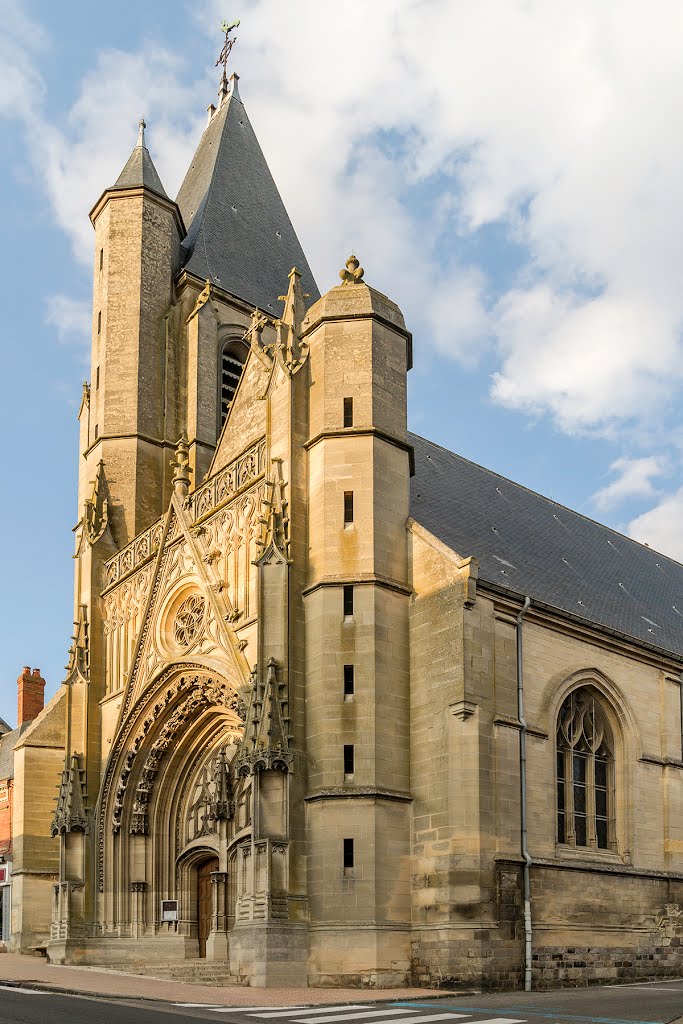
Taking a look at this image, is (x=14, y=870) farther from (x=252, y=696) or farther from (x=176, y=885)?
(x=252, y=696)

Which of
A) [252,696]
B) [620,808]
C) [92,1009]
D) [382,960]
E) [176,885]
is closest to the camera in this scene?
[92,1009]

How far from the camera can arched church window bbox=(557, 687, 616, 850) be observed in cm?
2269

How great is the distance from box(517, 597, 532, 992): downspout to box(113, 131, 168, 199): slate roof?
1852 centimetres

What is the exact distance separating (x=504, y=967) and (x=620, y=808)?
5842 mm

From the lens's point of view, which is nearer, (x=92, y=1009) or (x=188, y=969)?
(x=92, y=1009)

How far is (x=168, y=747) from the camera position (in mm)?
26156

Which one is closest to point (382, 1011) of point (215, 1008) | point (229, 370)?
point (215, 1008)

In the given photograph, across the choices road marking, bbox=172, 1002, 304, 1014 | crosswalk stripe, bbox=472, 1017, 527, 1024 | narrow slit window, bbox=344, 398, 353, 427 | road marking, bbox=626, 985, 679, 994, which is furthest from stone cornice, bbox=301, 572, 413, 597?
crosswalk stripe, bbox=472, 1017, 527, 1024

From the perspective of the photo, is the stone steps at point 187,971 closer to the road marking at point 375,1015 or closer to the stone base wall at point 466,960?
the stone base wall at point 466,960

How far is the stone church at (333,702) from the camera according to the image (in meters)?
19.4

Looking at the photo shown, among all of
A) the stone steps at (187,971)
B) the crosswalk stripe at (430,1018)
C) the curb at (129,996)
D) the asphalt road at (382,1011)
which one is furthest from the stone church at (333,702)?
the crosswalk stripe at (430,1018)

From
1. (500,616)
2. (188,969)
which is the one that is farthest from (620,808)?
(188,969)

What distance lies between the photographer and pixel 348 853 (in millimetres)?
19391

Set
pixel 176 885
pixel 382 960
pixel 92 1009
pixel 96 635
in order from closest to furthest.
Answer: pixel 92 1009 → pixel 382 960 → pixel 176 885 → pixel 96 635
